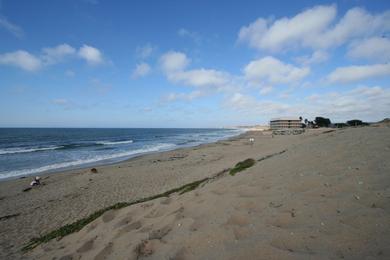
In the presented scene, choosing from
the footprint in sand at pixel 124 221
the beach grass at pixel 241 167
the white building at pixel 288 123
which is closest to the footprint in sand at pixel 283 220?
the footprint in sand at pixel 124 221

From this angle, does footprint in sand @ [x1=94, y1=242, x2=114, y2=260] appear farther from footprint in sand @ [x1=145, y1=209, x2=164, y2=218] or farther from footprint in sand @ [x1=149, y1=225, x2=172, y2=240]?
footprint in sand @ [x1=145, y1=209, x2=164, y2=218]

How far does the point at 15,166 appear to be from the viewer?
1040 inches

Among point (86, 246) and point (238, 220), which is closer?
point (238, 220)

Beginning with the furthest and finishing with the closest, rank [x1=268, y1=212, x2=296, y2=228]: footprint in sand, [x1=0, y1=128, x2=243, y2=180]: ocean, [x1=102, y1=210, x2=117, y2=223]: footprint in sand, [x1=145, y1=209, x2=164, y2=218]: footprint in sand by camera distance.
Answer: [x1=0, y1=128, x2=243, y2=180]: ocean → [x1=102, y1=210, x2=117, y2=223]: footprint in sand → [x1=145, y1=209, x2=164, y2=218]: footprint in sand → [x1=268, y1=212, x2=296, y2=228]: footprint in sand

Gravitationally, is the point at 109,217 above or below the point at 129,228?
below

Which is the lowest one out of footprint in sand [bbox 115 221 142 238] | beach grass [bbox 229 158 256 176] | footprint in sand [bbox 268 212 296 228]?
footprint in sand [bbox 115 221 142 238]

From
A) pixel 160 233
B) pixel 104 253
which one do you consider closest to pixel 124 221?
pixel 104 253

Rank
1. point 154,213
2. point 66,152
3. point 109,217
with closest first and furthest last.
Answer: point 154,213 < point 109,217 < point 66,152

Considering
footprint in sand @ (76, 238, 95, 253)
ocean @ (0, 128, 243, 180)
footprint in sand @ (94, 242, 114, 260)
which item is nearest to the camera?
footprint in sand @ (94, 242, 114, 260)

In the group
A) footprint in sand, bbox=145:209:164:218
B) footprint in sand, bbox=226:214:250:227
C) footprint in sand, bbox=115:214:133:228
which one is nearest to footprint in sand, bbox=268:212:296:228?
footprint in sand, bbox=226:214:250:227

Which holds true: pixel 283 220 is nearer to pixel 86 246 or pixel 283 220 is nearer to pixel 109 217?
pixel 86 246

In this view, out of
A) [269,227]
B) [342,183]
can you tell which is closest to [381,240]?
[269,227]

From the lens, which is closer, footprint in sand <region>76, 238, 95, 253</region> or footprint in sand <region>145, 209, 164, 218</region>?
footprint in sand <region>76, 238, 95, 253</region>

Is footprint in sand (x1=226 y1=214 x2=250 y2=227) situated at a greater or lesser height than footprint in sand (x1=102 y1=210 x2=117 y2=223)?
greater
